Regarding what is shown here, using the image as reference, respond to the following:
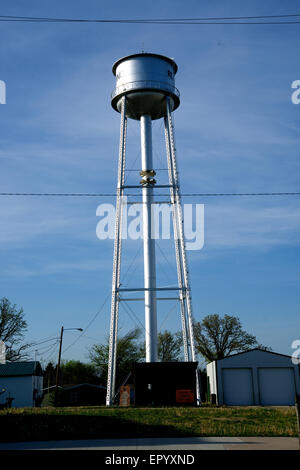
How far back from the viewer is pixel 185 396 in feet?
81.1

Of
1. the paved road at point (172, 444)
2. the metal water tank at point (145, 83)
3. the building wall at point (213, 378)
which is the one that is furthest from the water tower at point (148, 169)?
the paved road at point (172, 444)

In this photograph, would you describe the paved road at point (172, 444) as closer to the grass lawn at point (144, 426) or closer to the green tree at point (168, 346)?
the grass lawn at point (144, 426)

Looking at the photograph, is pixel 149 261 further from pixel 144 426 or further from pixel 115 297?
pixel 144 426

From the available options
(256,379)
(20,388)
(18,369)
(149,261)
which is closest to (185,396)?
(149,261)

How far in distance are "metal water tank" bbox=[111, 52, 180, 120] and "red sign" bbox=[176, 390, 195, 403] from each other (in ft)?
53.6

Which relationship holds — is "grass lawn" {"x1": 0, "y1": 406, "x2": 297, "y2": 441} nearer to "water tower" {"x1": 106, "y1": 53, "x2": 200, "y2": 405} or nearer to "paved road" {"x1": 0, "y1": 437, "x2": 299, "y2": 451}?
"paved road" {"x1": 0, "y1": 437, "x2": 299, "y2": 451}

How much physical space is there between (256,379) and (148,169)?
1500 centimetres

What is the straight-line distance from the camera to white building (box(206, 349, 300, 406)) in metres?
30.4

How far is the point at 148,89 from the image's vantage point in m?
28.0

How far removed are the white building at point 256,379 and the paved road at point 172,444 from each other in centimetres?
1938

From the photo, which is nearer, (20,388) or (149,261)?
(149,261)

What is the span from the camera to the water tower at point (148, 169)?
25859mm
